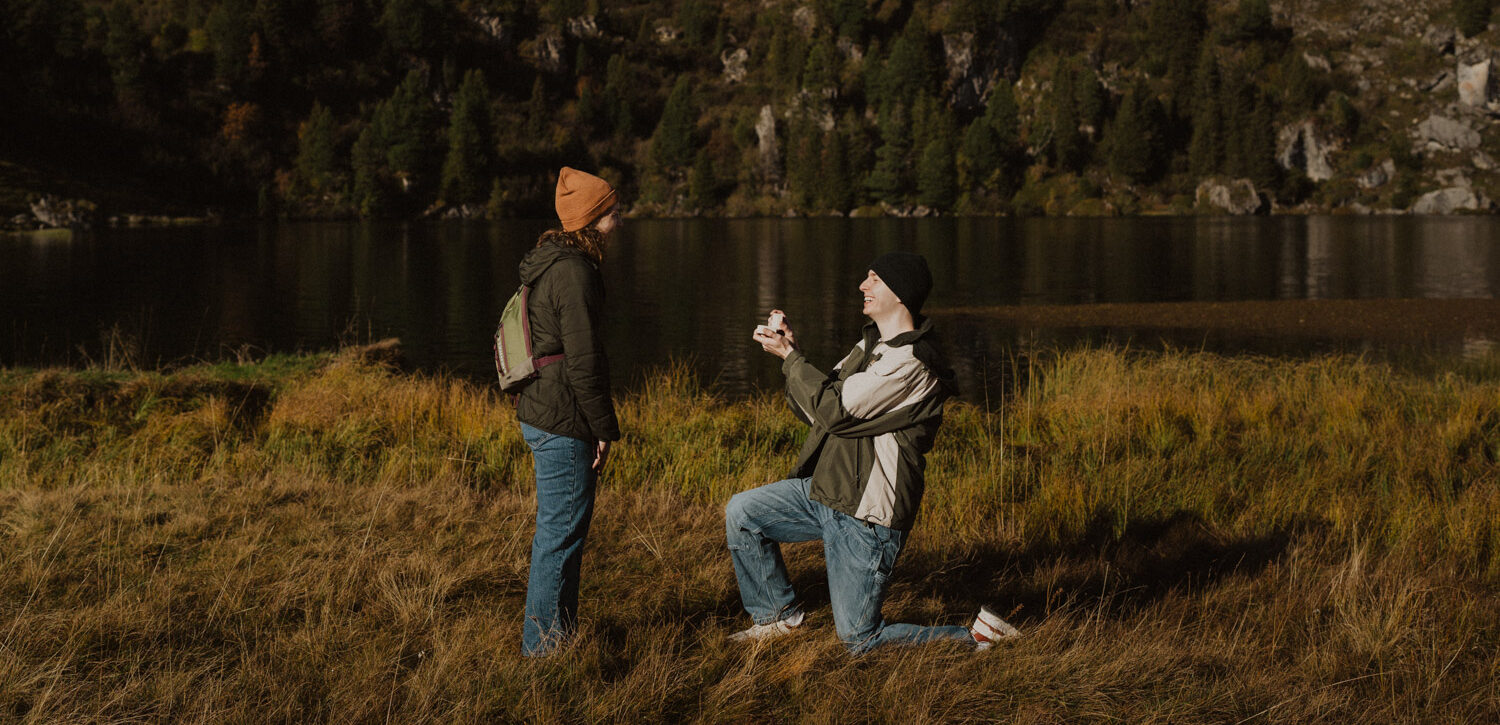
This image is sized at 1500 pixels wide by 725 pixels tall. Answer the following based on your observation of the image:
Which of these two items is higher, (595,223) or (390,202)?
(390,202)

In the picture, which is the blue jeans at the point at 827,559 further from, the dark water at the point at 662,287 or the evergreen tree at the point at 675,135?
the evergreen tree at the point at 675,135

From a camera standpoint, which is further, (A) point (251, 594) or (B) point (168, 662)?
(A) point (251, 594)

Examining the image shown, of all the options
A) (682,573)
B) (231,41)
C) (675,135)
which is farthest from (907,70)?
(682,573)

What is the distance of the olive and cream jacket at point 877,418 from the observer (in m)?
4.13

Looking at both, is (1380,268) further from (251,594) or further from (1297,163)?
(1297,163)

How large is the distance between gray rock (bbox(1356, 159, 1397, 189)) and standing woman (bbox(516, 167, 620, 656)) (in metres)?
159

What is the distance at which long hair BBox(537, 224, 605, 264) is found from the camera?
434 cm

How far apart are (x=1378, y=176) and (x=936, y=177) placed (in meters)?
59.9

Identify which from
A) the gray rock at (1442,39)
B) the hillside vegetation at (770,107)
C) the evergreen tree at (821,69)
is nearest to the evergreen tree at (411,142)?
the hillside vegetation at (770,107)

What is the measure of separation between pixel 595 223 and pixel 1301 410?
35.9 feet

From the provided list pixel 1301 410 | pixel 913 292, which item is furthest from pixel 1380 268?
pixel 913 292

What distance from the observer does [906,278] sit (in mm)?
4195

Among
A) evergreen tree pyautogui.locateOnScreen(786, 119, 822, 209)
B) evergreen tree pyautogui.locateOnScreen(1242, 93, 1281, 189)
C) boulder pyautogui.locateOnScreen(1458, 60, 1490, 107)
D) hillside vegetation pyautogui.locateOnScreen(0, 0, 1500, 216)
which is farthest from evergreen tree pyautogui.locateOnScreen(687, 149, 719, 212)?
boulder pyautogui.locateOnScreen(1458, 60, 1490, 107)

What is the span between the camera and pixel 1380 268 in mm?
44688
